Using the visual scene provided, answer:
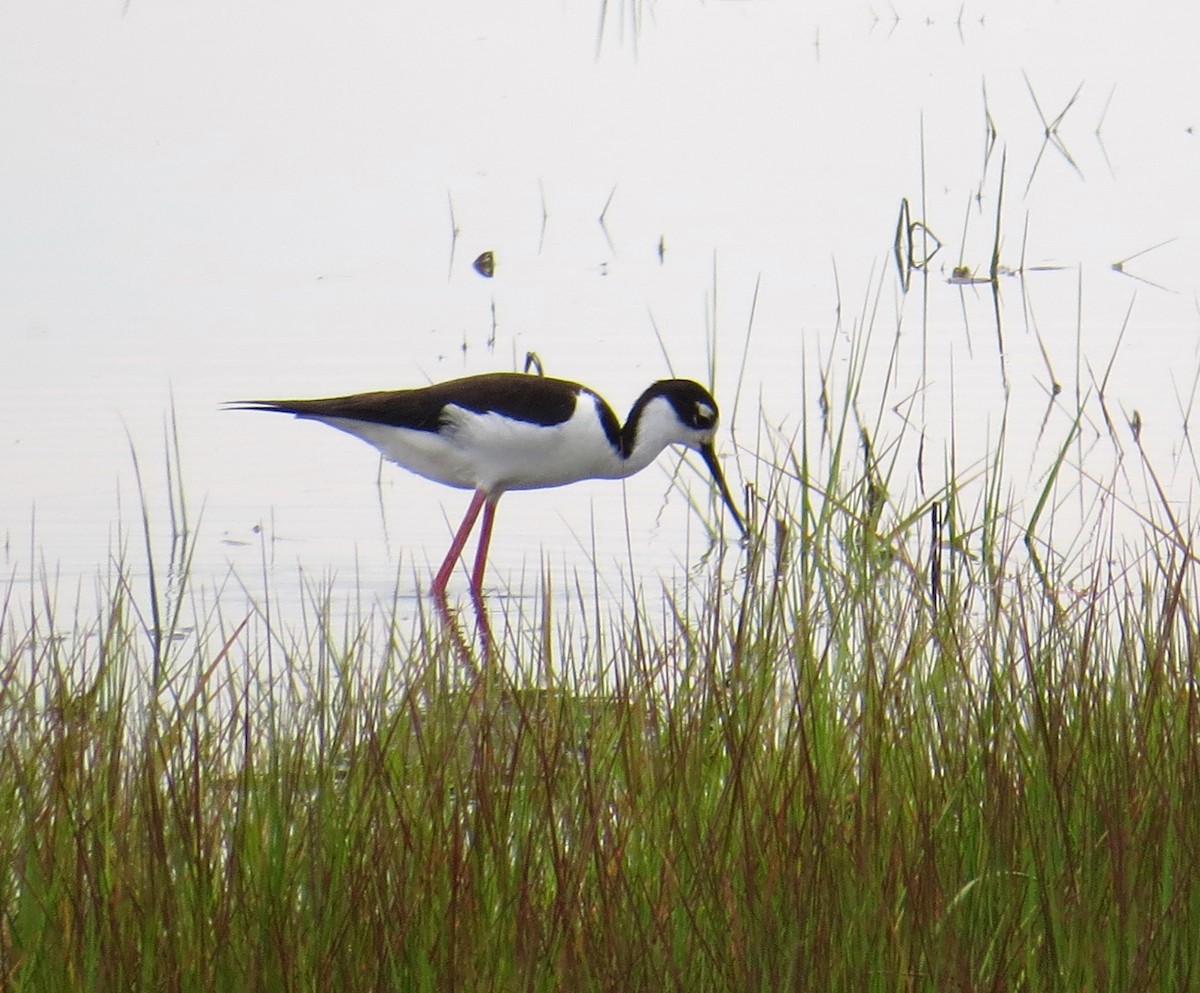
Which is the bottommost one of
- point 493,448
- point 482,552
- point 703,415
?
point 482,552

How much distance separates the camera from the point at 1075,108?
12.6 meters

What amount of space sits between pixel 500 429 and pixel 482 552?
398mm

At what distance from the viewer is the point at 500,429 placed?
20.4 feet

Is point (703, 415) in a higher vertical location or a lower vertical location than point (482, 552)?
higher

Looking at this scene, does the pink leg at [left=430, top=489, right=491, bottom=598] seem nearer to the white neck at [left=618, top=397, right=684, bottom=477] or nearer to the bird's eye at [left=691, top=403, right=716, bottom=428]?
the white neck at [left=618, top=397, right=684, bottom=477]

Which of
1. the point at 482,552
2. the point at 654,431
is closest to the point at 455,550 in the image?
the point at 482,552

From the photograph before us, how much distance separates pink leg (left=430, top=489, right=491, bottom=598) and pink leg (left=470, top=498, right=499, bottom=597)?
0.15ft

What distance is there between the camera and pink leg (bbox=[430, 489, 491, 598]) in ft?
18.9

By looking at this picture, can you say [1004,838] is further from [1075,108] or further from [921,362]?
[1075,108]

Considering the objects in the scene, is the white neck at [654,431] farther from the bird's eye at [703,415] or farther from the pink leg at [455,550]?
the pink leg at [455,550]

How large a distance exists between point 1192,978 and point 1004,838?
0.34 meters

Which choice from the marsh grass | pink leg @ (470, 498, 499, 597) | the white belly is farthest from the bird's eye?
the marsh grass

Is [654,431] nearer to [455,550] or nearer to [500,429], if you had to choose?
[500,429]

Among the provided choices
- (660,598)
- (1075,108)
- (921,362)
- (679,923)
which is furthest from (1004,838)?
(1075,108)
